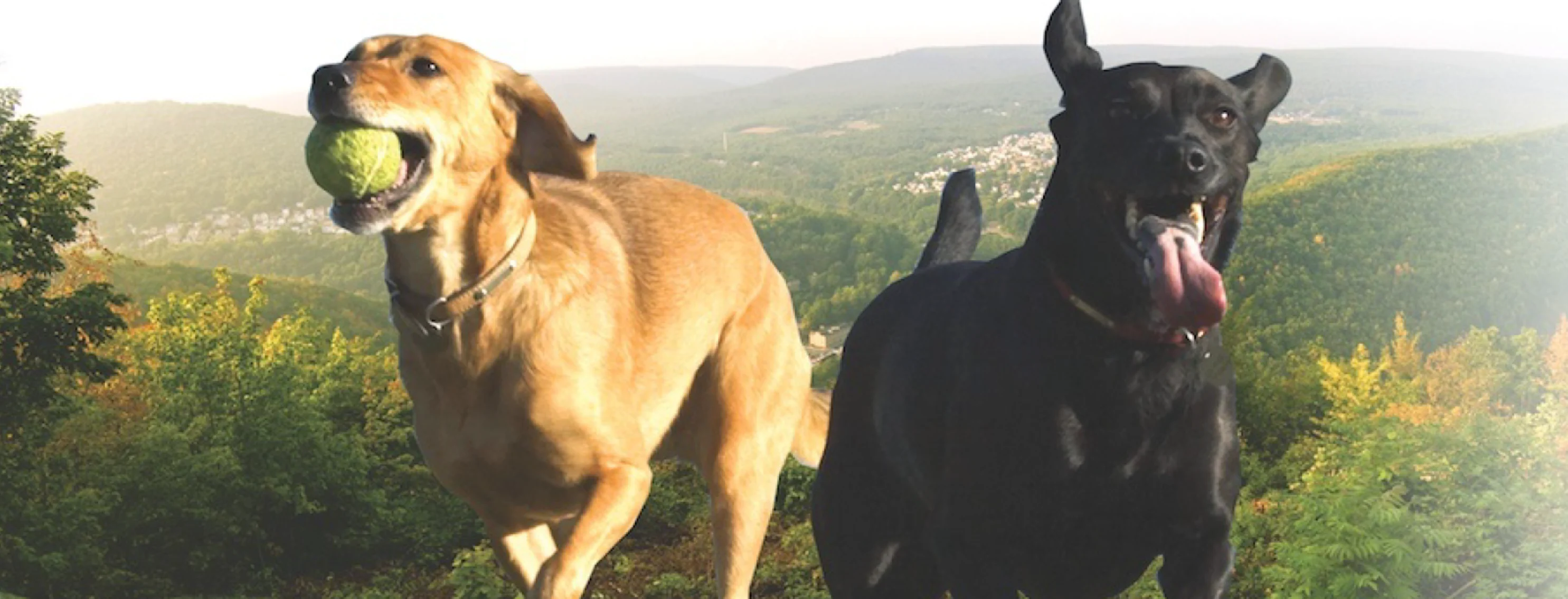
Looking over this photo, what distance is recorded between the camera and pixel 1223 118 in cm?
393

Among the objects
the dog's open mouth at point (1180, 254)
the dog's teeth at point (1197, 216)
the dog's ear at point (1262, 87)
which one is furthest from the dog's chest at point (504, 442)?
the dog's ear at point (1262, 87)

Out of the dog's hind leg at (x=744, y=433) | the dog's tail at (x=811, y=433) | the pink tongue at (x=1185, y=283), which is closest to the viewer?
the pink tongue at (x=1185, y=283)

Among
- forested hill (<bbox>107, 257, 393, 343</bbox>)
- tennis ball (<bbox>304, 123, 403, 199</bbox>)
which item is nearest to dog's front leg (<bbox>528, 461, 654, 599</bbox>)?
tennis ball (<bbox>304, 123, 403, 199</bbox>)

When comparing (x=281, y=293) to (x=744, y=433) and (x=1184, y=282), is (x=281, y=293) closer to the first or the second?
(x=744, y=433)

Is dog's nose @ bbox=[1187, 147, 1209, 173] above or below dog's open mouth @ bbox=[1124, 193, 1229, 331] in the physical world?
above

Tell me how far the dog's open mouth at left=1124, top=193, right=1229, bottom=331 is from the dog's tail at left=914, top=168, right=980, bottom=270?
6.42ft

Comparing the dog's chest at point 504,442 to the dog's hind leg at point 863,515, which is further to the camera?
the dog's chest at point 504,442

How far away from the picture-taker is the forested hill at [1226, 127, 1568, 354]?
149 feet

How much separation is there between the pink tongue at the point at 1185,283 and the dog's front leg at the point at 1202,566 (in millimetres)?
921

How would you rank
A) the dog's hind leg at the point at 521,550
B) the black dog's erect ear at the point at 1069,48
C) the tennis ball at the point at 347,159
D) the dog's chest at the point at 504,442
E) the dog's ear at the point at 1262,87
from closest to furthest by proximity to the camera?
the dog's ear at the point at 1262,87
the black dog's erect ear at the point at 1069,48
the tennis ball at the point at 347,159
the dog's chest at the point at 504,442
the dog's hind leg at the point at 521,550

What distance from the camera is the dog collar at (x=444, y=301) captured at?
17.4ft

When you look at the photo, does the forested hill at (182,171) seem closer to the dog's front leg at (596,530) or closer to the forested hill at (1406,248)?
the forested hill at (1406,248)

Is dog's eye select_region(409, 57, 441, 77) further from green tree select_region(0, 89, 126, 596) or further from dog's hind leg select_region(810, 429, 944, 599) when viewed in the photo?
green tree select_region(0, 89, 126, 596)

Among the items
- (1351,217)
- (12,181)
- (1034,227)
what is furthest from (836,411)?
(1351,217)
